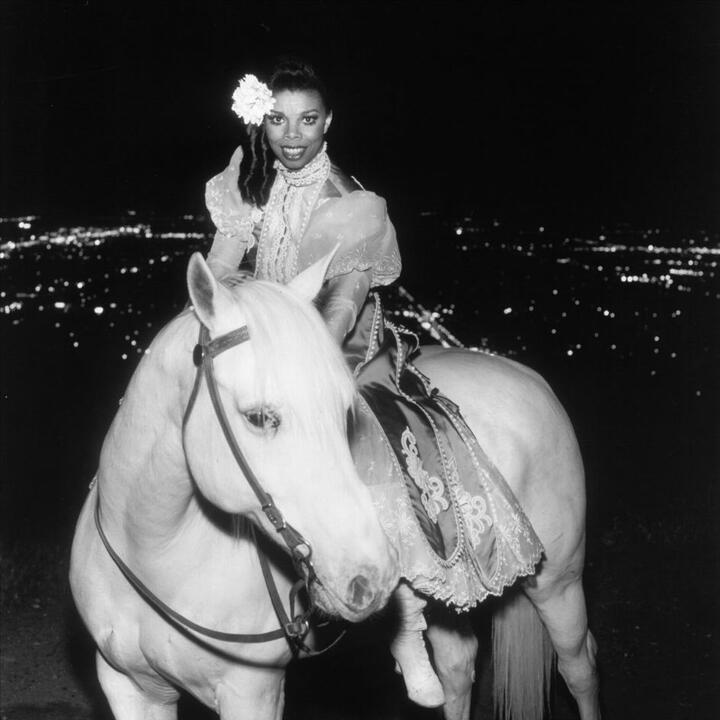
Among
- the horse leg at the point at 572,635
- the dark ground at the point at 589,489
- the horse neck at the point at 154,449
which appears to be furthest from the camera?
the dark ground at the point at 589,489

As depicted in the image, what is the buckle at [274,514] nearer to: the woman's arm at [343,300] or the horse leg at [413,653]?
the woman's arm at [343,300]

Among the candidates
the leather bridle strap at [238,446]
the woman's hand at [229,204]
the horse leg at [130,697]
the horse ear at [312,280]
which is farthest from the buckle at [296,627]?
the woman's hand at [229,204]

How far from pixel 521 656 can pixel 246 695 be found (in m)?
1.68

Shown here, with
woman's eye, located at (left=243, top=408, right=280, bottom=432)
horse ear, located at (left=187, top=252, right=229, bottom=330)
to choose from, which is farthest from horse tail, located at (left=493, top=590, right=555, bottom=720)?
horse ear, located at (left=187, top=252, right=229, bottom=330)

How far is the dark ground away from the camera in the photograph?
4.57m

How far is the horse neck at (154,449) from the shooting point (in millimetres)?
2172

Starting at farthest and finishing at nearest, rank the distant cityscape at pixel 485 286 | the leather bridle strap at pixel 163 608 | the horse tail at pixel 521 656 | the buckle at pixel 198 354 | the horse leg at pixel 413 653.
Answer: the distant cityscape at pixel 485 286
the horse tail at pixel 521 656
the horse leg at pixel 413 653
the leather bridle strap at pixel 163 608
the buckle at pixel 198 354

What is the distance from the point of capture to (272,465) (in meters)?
1.93

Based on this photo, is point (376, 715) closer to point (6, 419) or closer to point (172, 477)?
point (172, 477)

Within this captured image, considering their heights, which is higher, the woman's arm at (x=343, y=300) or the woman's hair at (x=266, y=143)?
the woman's hair at (x=266, y=143)

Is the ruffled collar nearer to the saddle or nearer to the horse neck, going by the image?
the saddle

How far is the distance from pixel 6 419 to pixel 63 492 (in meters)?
3.00

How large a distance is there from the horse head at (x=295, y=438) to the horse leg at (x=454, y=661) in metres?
2.04

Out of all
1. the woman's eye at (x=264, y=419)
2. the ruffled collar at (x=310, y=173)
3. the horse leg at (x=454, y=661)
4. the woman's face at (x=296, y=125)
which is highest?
the woman's face at (x=296, y=125)
